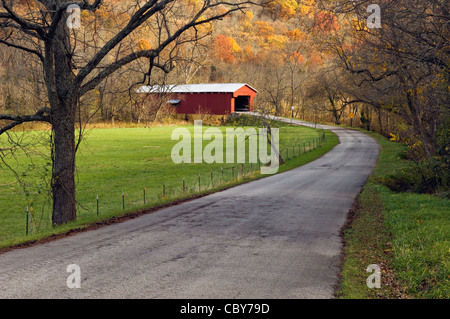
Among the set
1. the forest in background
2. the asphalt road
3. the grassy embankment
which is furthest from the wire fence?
the grassy embankment

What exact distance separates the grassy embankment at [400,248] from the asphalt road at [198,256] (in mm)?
413

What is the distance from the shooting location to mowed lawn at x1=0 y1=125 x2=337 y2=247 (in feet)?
49.1

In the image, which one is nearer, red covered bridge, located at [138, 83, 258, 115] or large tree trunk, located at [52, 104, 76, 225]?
large tree trunk, located at [52, 104, 76, 225]

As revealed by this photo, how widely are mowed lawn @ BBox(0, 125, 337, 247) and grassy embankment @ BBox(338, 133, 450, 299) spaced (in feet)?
23.4

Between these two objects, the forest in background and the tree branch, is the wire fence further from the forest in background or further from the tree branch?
the forest in background

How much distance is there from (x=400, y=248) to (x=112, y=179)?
21.3 metres

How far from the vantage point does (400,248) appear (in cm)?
886

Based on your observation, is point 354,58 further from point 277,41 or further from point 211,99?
point 277,41

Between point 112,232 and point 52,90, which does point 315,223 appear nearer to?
point 112,232

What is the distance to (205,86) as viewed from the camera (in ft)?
263

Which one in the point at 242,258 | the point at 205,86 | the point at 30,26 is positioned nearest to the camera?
the point at 242,258

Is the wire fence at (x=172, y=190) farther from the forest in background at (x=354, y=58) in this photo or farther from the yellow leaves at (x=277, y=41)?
the yellow leaves at (x=277, y=41)
